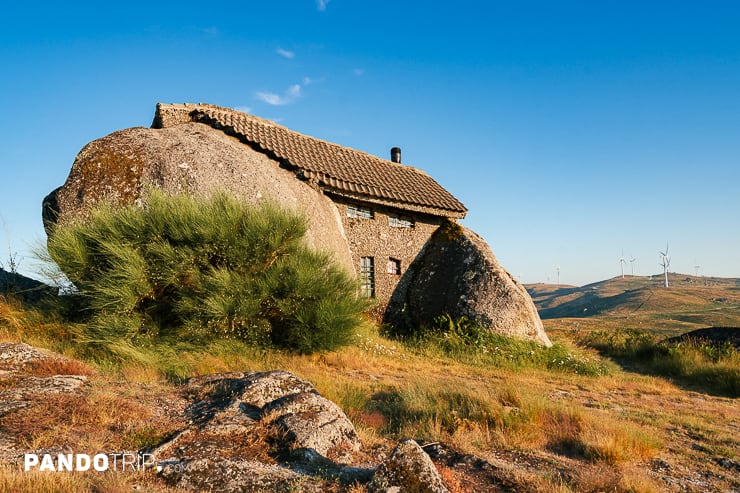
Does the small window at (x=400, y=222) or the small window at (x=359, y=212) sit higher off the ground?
the small window at (x=359, y=212)

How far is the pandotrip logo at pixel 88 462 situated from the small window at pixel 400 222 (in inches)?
455

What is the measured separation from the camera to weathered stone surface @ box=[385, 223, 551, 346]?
1227 cm

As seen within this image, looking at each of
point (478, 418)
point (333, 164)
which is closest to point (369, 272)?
point (333, 164)

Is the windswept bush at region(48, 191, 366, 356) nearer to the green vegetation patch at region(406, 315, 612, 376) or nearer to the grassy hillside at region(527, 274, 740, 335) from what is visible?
the green vegetation patch at region(406, 315, 612, 376)

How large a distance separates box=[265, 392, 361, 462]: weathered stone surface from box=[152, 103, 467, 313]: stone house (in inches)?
303

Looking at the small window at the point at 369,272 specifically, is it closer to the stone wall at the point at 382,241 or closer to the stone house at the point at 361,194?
the stone house at the point at 361,194

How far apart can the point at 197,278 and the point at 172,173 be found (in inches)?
120

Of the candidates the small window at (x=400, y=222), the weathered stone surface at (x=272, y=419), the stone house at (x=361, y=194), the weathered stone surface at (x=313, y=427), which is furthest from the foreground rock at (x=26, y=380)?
the small window at (x=400, y=222)

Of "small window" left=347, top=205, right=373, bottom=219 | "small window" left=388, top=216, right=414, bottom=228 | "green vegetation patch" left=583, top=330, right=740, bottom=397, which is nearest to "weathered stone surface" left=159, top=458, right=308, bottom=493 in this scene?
"small window" left=347, top=205, right=373, bottom=219

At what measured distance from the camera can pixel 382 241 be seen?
46.9 feet

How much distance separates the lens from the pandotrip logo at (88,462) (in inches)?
131

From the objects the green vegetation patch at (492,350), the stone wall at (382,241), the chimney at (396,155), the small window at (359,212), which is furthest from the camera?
the chimney at (396,155)

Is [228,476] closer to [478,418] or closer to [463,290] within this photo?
A: [478,418]

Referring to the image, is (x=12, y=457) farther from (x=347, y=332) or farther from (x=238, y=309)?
(x=347, y=332)
